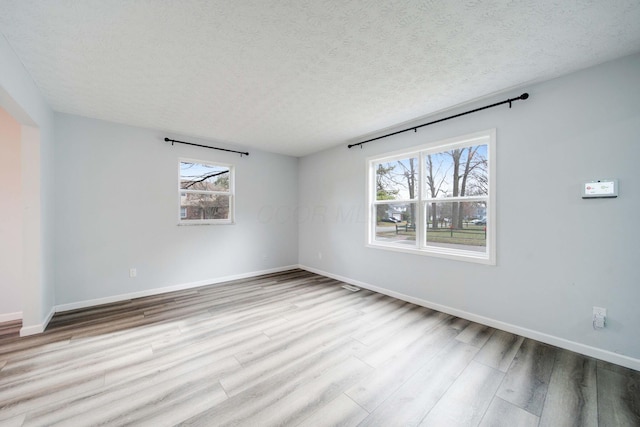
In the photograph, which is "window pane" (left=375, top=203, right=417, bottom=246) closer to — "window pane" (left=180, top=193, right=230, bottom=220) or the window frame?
the window frame

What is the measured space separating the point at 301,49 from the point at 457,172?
7.93ft

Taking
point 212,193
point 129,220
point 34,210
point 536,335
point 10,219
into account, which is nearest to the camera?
point 536,335

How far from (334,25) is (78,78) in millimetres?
2524

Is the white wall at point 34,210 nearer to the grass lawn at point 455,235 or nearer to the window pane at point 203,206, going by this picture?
the window pane at point 203,206

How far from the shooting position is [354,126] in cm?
369

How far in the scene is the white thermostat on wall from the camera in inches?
82.0

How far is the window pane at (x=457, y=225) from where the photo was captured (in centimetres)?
298

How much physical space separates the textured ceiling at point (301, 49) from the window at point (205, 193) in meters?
1.33

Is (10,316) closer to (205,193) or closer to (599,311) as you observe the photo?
(205,193)

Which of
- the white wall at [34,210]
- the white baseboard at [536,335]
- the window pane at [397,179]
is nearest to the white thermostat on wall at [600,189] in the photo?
the white baseboard at [536,335]

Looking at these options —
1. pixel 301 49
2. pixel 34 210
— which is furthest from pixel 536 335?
pixel 34 210

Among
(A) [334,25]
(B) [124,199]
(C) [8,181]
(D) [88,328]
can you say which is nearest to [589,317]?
(A) [334,25]

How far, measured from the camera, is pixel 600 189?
2.14m

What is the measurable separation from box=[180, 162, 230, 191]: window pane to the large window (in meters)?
2.71
